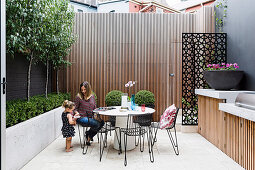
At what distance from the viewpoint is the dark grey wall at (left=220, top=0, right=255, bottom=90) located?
400 centimetres

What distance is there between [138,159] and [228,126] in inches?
70.9

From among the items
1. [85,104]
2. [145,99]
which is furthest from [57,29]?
[145,99]

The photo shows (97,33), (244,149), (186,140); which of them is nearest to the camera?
(244,149)

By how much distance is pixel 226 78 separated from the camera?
4.23 meters

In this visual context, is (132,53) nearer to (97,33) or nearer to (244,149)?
(97,33)

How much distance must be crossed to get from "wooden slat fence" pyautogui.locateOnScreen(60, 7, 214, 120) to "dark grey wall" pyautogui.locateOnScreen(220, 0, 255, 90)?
1.81 m

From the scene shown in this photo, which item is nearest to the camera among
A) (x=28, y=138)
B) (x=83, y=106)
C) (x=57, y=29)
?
(x=28, y=138)

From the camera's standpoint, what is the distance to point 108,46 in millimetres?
6668

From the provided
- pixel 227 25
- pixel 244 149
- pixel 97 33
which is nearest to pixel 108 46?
pixel 97 33

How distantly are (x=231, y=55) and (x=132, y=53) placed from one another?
9.73 ft

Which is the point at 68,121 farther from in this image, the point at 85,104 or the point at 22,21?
the point at 22,21

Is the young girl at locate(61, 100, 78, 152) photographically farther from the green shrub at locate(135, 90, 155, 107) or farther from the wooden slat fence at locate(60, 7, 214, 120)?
the wooden slat fence at locate(60, 7, 214, 120)

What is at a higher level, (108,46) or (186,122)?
(108,46)

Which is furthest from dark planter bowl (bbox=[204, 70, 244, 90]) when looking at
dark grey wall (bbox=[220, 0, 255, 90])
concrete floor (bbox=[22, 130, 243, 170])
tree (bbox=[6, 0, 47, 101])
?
tree (bbox=[6, 0, 47, 101])
